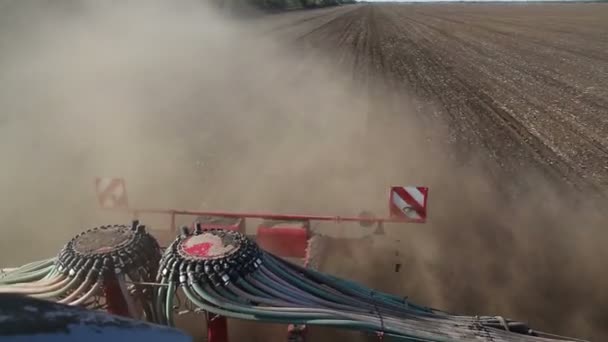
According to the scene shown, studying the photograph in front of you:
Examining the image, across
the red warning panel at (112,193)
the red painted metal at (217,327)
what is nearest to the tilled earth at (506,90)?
the red warning panel at (112,193)

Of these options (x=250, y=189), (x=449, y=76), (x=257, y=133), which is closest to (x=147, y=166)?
(x=250, y=189)

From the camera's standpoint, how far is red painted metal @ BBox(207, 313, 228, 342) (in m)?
2.85

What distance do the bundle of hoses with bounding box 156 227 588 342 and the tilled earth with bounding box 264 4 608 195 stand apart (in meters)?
4.72

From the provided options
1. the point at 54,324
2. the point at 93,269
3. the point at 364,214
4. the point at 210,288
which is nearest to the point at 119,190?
the point at 93,269

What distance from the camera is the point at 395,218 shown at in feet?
15.7

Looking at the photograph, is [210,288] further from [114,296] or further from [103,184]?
[103,184]

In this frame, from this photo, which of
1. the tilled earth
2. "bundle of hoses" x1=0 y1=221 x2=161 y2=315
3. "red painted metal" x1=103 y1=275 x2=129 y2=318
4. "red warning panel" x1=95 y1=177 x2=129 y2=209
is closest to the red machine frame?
"red warning panel" x1=95 y1=177 x2=129 y2=209

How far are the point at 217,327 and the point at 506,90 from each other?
11865 mm

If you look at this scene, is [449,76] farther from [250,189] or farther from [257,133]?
[250,189]

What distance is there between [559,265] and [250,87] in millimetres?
9726

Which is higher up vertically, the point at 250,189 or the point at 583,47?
the point at 583,47

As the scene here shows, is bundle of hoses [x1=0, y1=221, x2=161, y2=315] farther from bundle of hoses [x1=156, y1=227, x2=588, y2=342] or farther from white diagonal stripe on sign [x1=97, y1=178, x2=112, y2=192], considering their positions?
white diagonal stripe on sign [x1=97, y1=178, x2=112, y2=192]

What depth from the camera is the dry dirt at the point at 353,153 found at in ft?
16.3

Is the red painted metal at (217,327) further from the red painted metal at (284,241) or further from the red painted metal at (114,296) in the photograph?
the red painted metal at (284,241)
